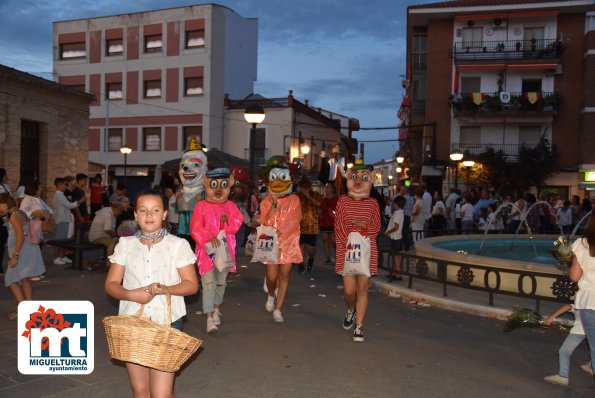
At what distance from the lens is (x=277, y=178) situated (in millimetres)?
7648

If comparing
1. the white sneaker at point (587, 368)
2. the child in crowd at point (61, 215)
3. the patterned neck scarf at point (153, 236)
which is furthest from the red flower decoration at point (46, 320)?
the child in crowd at point (61, 215)

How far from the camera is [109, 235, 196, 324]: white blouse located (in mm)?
3498

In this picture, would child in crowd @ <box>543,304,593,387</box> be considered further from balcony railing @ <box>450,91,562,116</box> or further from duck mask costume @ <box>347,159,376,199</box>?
balcony railing @ <box>450,91,562,116</box>

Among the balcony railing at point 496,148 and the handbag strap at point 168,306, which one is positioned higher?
the balcony railing at point 496,148

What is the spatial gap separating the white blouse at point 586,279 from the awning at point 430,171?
2901cm

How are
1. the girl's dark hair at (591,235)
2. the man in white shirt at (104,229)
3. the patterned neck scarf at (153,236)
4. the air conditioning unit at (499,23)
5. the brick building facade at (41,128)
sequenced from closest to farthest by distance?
the patterned neck scarf at (153,236) < the girl's dark hair at (591,235) < the man in white shirt at (104,229) < the brick building facade at (41,128) < the air conditioning unit at (499,23)

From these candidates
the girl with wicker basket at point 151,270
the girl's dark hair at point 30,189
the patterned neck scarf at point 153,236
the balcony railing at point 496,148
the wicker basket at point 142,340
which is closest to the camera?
the wicker basket at point 142,340

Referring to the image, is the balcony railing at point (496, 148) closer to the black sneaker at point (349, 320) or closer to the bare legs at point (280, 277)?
the bare legs at point (280, 277)

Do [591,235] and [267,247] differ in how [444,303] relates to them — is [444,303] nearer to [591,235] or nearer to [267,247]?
[267,247]

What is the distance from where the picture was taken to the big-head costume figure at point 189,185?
8078 mm

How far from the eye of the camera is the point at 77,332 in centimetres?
405

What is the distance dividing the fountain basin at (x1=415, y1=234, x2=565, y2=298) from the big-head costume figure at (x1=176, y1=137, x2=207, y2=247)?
3.56 meters

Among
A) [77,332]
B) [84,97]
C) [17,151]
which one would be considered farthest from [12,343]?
[84,97]

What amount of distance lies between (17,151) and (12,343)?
1344 centimetres
